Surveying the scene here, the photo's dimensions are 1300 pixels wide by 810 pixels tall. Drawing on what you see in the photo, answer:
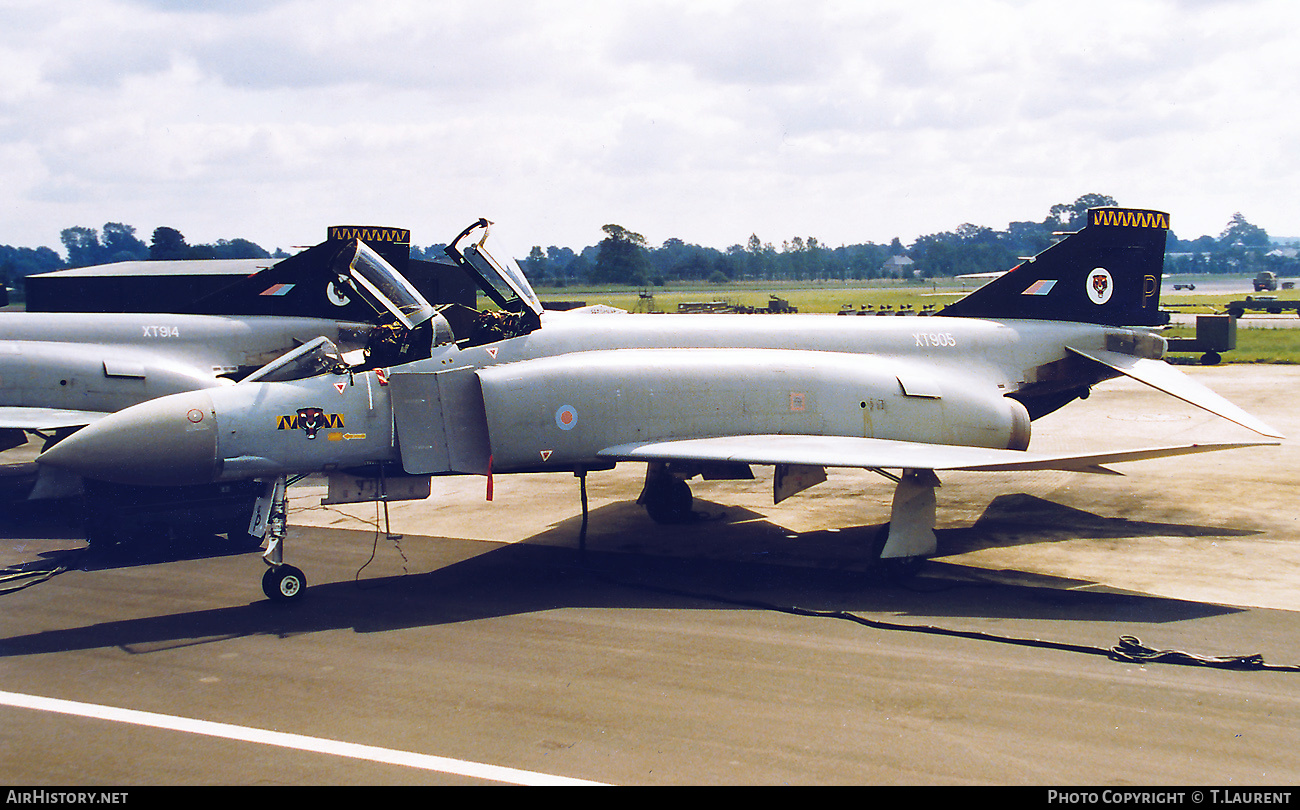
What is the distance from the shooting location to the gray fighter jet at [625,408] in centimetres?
981

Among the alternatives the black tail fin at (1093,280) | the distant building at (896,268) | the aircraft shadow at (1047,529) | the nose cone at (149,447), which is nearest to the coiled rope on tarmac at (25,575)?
the nose cone at (149,447)

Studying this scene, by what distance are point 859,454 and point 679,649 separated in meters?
3.37

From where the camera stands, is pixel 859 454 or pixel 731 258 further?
pixel 731 258

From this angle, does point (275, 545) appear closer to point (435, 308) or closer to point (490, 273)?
point (435, 308)

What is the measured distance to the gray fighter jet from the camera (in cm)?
981

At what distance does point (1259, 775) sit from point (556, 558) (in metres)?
7.77

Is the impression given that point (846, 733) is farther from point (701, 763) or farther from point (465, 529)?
point (465, 529)

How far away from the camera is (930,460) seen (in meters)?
10.2

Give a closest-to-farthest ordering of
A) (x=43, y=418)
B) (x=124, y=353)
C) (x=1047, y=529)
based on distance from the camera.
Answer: (x=1047, y=529) < (x=43, y=418) < (x=124, y=353)

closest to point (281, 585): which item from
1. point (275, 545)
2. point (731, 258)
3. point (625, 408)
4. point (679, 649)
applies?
point (275, 545)

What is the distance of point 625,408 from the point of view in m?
11.1

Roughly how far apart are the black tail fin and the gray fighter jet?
79cm

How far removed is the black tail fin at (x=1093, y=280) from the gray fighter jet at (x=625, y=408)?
30.9 inches

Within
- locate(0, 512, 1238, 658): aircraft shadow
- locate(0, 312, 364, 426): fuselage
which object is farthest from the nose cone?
locate(0, 312, 364, 426): fuselage
